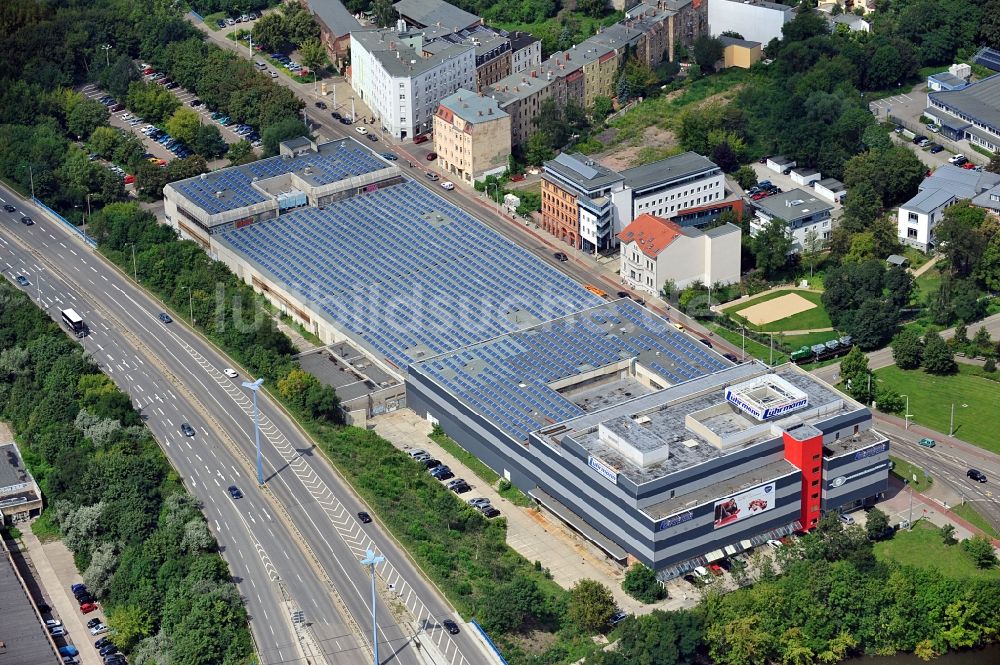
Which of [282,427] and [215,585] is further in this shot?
[282,427]

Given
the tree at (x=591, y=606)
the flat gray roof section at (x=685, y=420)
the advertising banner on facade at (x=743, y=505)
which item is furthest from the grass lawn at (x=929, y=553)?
the tree at (x=591, y=606)

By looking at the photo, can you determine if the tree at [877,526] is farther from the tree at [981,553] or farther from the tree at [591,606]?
the tree at [591,606]

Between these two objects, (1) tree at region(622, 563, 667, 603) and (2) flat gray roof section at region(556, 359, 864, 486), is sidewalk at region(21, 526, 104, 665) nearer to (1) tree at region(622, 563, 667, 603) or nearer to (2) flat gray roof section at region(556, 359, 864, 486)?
(2) flat gray roof section at region(556, 359, 864, 486)

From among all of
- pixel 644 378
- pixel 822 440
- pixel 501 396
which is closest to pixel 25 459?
pixel 501 396

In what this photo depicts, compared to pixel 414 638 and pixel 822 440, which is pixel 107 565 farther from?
pixel 822 440

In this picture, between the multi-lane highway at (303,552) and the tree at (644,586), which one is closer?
the multi-lane highway at (303,552)

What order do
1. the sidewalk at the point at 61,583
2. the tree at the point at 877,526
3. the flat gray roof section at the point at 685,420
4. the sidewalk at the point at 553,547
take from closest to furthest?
the sidewalk at the point at 61,583, the sidewalk at the point at 553,547, the flat gray roof section at the point at 685,420, the tree at the point at 877,526
